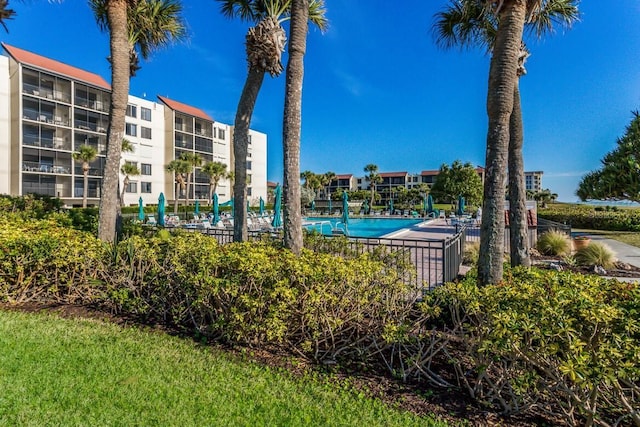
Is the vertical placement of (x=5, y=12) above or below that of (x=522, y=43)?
above

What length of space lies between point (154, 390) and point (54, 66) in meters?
44.5

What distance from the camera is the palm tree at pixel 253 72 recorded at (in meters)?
8.77

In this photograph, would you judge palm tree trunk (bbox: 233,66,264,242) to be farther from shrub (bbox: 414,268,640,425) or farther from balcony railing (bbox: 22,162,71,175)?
balcony railing (bbox: 22,162,71,175)

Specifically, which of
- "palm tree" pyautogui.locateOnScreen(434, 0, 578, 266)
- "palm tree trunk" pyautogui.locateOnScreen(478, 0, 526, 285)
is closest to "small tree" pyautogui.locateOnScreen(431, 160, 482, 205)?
"palm tree" pyautogui.locateOnScreen(434, 0, 578, 266)

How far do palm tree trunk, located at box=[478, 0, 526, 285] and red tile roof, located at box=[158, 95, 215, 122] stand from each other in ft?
158

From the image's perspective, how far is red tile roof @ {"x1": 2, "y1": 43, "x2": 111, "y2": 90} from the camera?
105 feet

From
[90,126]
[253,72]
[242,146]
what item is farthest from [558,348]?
[90,126]

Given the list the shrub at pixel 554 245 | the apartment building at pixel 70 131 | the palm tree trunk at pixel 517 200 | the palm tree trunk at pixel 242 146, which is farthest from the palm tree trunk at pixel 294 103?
the apartment building at pixel 70 131

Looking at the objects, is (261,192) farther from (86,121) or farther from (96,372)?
(96,372)

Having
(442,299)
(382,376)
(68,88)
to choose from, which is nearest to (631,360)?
(442,299)

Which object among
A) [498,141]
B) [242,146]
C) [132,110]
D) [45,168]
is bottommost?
[498,141]

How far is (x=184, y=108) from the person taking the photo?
1934 inches

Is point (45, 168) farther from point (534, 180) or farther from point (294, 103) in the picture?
point (534, 180)

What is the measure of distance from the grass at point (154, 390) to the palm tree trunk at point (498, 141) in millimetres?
2877
